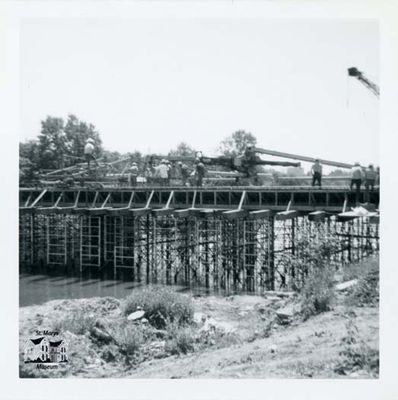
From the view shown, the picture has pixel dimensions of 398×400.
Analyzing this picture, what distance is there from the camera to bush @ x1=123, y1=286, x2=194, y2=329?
11875 mm

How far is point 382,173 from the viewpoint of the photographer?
10406 mm

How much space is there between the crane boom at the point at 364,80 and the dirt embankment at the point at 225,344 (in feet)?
14.4

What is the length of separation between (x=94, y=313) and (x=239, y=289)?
520cm

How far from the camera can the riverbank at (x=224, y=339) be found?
393 inches

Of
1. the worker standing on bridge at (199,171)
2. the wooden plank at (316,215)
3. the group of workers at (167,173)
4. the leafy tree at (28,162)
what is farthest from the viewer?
the group of workers at (167,173)

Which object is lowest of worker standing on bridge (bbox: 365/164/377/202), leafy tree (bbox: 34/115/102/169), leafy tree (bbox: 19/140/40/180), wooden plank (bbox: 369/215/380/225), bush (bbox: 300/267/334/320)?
bush (bbox: 300/267/334/320)

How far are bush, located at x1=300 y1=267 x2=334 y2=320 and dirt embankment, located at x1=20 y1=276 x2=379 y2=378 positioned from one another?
6.9 inches

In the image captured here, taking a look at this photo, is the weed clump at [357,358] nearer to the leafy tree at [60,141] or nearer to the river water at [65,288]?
the river water at [65,288]

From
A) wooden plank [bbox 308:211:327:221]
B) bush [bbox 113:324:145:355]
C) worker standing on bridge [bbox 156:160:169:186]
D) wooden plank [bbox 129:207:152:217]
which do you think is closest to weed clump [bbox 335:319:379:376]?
bush [bbox 113:324:145:355]

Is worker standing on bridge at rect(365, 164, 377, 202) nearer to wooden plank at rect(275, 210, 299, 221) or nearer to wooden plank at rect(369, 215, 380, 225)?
wooden plank at rect(369, 215, 380, 225)

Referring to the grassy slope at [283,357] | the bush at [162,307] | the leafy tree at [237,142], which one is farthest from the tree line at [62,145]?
the grassy slope at [283,357]

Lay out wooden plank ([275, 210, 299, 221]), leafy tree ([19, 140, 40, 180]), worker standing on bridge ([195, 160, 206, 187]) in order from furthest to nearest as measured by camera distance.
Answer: leafy tree ([19, 140, 40, 180])
worker standing on bridge ([195, 160, 206, 187])
wooden plank ([275, 210, 299, 221])
